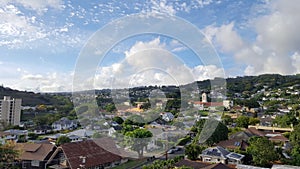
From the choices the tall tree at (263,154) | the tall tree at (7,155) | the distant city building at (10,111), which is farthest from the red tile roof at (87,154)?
the distant city building at (10,111)

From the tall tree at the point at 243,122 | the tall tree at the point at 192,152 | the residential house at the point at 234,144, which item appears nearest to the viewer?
the tall tree at the point at 192,152

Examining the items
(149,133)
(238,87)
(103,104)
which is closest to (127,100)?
(103,104)

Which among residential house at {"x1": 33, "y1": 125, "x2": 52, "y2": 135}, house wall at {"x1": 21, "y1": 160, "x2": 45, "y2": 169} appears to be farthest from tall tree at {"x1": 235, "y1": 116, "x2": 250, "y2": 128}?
residential house at {"x1": 33, "y1": 125, "x2": 52, "y2": 135}

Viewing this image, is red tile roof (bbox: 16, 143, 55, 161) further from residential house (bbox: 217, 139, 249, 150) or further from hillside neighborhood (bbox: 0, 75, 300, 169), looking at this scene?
residential house (bbox: 217, 139, 249, 150)

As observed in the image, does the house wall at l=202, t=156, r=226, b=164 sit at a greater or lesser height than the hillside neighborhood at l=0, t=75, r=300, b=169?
lesser

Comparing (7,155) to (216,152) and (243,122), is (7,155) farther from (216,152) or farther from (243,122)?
(243,122)

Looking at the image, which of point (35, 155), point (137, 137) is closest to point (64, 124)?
point (35, 155)

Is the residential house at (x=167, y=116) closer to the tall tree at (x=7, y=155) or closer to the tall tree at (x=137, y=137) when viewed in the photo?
the tall tree at (x=137, y=137)
